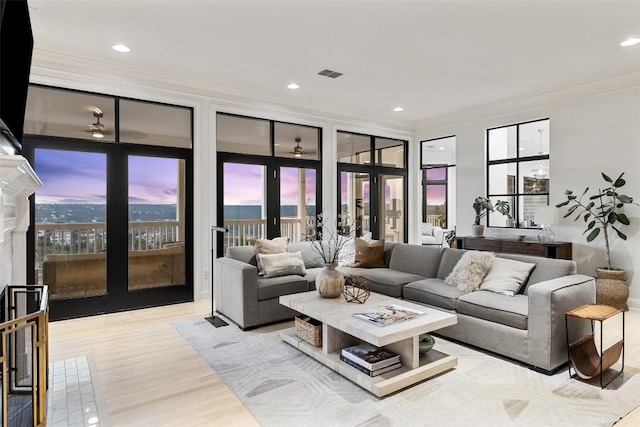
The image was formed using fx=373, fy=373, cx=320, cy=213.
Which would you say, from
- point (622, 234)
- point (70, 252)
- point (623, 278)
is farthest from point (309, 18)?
point (623, 278)

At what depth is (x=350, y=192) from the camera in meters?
6.65

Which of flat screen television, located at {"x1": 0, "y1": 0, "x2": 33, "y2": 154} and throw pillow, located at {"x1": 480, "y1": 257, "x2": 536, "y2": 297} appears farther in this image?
throw pillow, located at {"x1": 480, "y1": 257, "x2": 536, "y2": 297}

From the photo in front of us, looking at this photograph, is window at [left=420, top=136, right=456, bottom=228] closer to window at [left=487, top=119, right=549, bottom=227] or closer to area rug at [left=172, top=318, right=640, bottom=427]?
window at [left=487, top=119, right=549, bottom=227]

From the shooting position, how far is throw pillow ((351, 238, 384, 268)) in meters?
4.84

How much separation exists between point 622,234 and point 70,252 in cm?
642

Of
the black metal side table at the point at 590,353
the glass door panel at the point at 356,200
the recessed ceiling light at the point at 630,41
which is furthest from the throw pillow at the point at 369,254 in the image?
the recessed ceiling light at the point at 630,41

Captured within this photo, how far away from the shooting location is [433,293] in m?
3.59

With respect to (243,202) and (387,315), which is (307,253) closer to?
(243,202)

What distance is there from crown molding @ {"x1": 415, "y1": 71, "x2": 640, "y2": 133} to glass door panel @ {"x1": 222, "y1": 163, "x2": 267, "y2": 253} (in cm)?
343

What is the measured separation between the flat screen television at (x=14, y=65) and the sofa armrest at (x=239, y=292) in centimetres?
208

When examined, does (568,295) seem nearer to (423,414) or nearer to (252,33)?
(423,414)

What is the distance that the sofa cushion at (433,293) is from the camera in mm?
3410

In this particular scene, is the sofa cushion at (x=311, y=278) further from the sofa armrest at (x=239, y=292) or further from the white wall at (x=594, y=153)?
the white wall at (x=594, y=153)

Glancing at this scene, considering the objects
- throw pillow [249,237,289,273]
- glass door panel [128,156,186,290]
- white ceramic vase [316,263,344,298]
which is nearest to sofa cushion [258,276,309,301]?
throw pillow [249,237,289,273]
